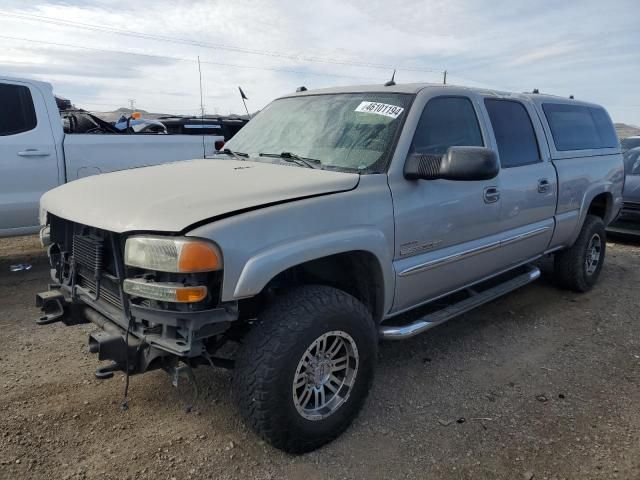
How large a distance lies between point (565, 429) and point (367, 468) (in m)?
1.21

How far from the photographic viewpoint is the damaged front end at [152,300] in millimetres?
2270

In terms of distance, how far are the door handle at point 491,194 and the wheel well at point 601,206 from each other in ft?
7.21

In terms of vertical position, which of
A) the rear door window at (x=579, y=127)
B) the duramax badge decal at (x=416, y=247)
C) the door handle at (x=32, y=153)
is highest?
the rear door window at (x=579, y=127)

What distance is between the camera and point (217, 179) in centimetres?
292

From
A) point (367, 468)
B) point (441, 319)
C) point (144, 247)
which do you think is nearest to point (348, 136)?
point (441, 319)

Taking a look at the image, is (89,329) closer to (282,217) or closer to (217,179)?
(217,179)

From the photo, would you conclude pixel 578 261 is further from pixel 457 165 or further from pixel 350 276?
pixel 350 276

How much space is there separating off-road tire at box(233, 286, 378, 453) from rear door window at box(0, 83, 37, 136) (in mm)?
4271

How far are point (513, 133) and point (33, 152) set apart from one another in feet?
15.2

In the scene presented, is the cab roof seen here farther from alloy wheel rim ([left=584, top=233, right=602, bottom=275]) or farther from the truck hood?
alloy wheel rim ([left=584, top=233, right=602, bottom=275])

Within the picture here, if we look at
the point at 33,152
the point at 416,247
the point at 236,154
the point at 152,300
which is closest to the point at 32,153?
the point at 33,152

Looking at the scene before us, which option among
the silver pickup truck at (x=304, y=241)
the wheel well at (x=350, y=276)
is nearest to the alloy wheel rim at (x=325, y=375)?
the silver pickup truck at (x=304, y=241)

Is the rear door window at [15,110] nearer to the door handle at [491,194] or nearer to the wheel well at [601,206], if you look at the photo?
the door handle at [491,194]

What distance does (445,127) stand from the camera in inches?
140
